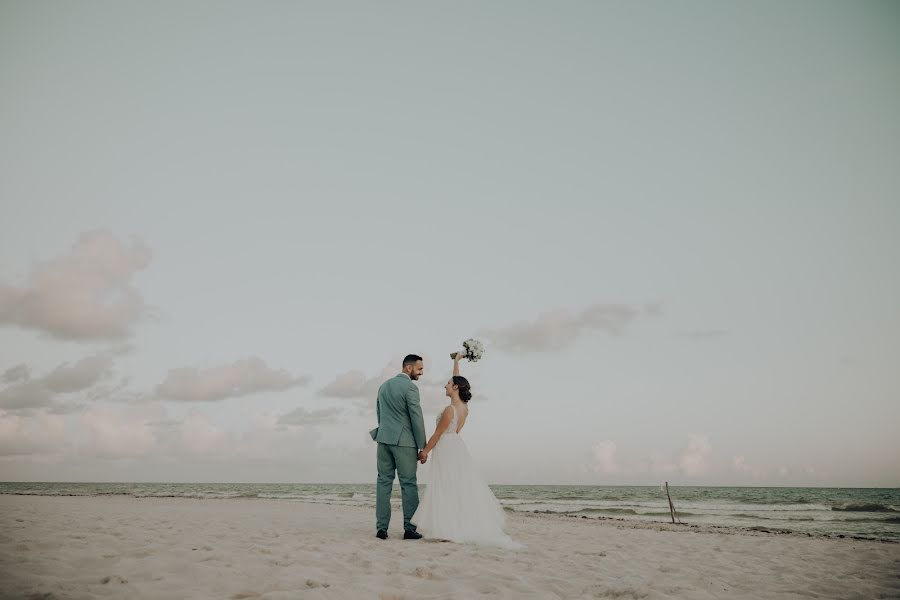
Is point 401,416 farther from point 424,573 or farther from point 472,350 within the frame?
point 424,573

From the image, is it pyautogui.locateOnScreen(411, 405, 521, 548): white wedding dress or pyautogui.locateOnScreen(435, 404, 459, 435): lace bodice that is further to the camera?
pyautogui.locateOnScreen(435, 404, 459, 435): lace bodice

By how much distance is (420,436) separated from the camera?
6.74 m

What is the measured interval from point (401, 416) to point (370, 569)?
2398mm

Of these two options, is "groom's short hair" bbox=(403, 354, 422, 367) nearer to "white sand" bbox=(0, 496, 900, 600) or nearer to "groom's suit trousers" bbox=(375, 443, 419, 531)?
"groom's suit trousers" bbox=(375, 443, 419, 531)

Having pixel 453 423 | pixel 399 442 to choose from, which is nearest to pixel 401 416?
pixel 399 442

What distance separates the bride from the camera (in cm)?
638

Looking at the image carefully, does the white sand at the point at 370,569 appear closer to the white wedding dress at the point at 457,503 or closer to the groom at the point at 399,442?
the white wedding dress at the point at 457,503

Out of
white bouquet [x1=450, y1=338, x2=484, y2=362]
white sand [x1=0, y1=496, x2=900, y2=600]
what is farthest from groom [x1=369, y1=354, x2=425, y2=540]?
white bouquet [x1=450, y1=338, x2=484, y2=362]

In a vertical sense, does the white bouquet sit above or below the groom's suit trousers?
above

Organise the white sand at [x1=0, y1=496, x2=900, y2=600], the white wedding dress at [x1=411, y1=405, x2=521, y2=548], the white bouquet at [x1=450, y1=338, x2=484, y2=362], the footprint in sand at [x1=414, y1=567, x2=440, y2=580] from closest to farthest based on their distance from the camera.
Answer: the white sand at [x1=0, y1=496, x2=900, y2=600] < the footprint in sand at [x1=414, y1=567, x2=440, y2=580] < the white wedding dress at [x1=411, y1=405, x2=521, y2=548] < the white bouquet at [x1=450, y1=338, x2=484, y2=362]

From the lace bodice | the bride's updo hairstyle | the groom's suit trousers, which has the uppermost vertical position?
the bride's updo hairstyle

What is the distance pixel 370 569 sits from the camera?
4500mm

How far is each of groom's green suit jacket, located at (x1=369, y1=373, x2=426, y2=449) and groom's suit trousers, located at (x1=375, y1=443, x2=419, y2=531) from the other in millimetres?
121

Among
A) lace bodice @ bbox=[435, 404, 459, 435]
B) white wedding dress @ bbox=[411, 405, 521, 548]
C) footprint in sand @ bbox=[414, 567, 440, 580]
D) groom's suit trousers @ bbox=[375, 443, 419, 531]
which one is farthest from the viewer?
lace bodice @ bbox=[435, 404, 459, 435]
